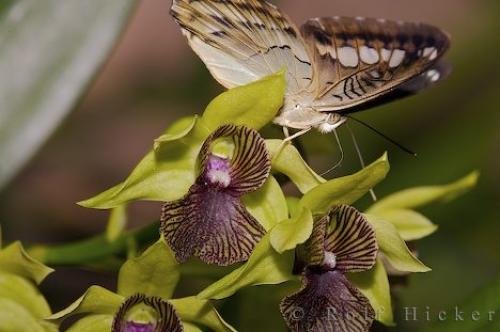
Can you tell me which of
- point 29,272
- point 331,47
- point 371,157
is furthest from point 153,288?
point 371,157

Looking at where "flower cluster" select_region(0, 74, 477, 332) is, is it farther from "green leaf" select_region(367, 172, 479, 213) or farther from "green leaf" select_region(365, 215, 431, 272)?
"green leaf" select_region(367, 172, 479, 213)

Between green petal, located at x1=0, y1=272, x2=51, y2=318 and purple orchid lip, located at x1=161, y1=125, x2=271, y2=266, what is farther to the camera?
green petal, located at x1=0, y1=272, x2=51, y2=318

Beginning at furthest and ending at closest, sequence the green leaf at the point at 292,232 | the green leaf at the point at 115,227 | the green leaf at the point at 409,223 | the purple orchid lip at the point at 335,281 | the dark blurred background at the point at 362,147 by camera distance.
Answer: the dark blurred background at the point at 362,147 → the green leaf at the point at 115,227 → the green leaf at the point at 409,223 → the purple orchid lip at the point at 335,281 → the green leaf at the point at 292,232

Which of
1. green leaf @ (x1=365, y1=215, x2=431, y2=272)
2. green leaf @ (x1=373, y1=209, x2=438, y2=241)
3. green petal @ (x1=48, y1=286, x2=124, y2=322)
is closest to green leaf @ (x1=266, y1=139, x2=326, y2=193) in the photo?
green leaf @ (x1=365, y1=215, x2=431, y2=272)

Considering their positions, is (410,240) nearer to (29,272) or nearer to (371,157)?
(29,272)

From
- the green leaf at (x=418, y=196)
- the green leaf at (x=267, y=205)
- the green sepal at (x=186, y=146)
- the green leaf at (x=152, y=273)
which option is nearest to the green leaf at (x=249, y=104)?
the green sepal at (x=186, y=146)

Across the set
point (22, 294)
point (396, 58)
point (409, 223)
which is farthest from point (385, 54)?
point (22, 294)

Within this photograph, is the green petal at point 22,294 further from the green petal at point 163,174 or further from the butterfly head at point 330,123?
the butterfly head at point 330,123
